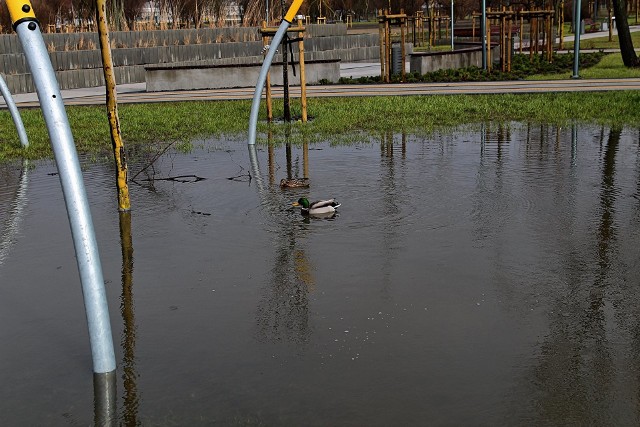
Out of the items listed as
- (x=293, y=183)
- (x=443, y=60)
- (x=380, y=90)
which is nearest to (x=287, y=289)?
(x=293, y=183)

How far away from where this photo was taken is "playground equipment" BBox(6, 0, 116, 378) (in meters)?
5.27

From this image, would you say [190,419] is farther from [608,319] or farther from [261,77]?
[261,77]

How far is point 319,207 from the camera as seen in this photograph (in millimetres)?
9336

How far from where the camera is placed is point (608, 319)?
Result: 6.26m

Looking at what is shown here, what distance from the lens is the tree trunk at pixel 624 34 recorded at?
2812cm

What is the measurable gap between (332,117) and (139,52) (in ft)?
53.8

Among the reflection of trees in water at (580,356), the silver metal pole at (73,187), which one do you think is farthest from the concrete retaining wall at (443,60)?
the silver metal pole at (73,187)

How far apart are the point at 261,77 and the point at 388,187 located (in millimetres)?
4511

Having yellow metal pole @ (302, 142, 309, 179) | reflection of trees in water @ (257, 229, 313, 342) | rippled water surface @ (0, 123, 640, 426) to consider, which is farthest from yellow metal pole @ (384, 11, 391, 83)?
reflection of trees in water @ (257, 229, 313, 342)

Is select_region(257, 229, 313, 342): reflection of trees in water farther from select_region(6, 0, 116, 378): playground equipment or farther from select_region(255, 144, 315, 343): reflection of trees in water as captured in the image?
select_region(6, 0, 116, 378): playground equipment

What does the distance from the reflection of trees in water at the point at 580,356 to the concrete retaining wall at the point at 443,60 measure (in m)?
21.1

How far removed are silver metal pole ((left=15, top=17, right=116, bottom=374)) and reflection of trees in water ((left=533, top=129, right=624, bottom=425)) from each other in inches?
98.2

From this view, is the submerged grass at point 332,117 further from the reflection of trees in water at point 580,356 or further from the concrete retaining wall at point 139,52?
the reflection of trees in water at point 580,356

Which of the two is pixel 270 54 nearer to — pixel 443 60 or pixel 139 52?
pixel 443 60
